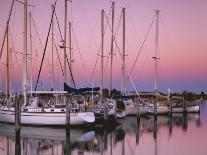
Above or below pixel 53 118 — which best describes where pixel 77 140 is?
below

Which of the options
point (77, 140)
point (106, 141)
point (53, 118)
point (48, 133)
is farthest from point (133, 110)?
point (77, 140)

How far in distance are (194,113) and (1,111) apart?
34.7m

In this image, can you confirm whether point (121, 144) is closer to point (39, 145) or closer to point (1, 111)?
point (39, 145)

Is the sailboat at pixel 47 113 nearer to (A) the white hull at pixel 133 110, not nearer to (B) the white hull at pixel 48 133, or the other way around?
(B) the white hull at pixel 48 133

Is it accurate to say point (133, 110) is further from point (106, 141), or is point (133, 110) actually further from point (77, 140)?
point (77, 140)

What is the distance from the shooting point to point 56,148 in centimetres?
2862

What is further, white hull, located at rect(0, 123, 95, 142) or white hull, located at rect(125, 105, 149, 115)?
white hull, located at rect(125, 105, 149, 115)

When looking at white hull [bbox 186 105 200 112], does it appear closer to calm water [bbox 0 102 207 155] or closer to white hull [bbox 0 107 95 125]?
calm water [bbox 0 102 207 155]

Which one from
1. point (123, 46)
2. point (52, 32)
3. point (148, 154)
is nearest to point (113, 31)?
point (123, 46)

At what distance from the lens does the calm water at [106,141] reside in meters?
28.1

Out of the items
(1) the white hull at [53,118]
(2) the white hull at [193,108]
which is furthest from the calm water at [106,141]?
(2) the white hull at [193,108]

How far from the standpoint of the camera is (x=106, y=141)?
32469 mm

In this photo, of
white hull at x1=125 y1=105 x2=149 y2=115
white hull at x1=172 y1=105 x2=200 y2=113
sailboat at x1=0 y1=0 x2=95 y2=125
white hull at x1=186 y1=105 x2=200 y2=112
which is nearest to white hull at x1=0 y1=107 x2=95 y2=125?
sailboat at x1=0 y1=0 x2=95 y2=125

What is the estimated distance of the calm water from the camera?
28.1 m
